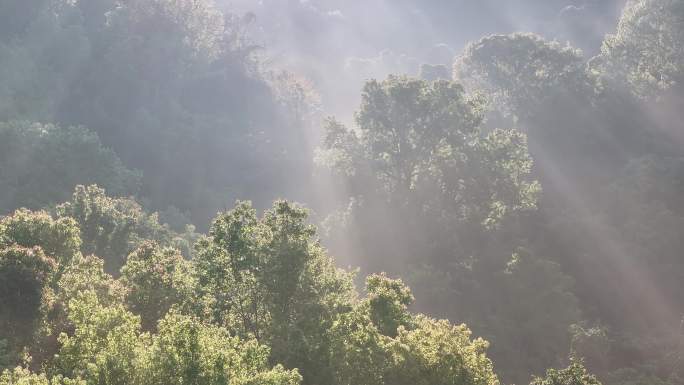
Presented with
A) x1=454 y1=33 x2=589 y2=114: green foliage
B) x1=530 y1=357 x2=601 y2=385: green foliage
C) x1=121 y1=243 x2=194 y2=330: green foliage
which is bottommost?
x1=530 y1=357 x2=601 y2=385: green foliage

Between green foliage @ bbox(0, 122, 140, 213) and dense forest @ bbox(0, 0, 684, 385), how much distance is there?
0.77 feet

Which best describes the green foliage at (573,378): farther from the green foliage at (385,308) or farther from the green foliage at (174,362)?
the green foliage at (174,362)

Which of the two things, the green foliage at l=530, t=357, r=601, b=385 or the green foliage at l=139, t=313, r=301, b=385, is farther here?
the green foliage at l=530, t=357, r=601, b=385

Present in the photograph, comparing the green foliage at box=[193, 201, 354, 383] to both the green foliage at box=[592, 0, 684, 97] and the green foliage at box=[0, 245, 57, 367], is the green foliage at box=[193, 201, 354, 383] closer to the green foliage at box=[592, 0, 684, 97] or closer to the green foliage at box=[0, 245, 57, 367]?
the green foliage at box=[0, 245, 57, 367]

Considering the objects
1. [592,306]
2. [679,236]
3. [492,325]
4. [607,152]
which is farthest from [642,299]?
[607,152]

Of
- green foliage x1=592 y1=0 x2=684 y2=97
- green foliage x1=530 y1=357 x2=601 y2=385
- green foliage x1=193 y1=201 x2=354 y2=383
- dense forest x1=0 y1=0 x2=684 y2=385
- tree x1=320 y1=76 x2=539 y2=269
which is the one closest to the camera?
green foliage x1=530 y1=357 x2=601 y2=385

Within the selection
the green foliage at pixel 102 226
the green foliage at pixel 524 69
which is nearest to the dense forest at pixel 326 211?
the green foliage at pixel 102 226

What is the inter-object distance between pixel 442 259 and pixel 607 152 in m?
34.1

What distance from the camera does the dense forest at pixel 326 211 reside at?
22.5 meters

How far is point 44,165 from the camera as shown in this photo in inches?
2434

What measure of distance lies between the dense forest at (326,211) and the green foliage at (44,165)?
0.24 meters

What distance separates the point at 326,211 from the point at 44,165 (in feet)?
119

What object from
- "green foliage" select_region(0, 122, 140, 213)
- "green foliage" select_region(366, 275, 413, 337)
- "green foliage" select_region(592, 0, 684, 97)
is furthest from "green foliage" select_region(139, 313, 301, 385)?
"green foliage" select_region(592, 0, 684, 97)

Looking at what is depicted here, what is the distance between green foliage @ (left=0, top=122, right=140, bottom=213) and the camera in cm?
5969
